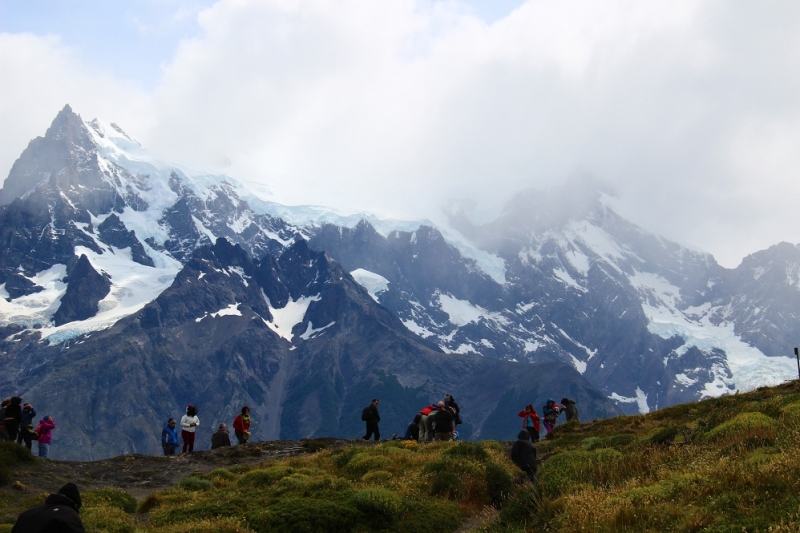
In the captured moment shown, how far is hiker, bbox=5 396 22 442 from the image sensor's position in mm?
38781

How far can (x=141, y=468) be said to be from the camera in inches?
1497

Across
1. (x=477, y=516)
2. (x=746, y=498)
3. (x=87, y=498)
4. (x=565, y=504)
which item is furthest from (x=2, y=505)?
(x=746, y=498)

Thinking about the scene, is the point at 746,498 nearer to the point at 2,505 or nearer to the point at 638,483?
the point at 638,483

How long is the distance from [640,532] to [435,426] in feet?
84.0

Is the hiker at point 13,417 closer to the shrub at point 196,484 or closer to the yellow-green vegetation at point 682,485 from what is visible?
the shrub at point 196,484

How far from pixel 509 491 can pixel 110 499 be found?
13.5m

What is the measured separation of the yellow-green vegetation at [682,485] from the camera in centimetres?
1437

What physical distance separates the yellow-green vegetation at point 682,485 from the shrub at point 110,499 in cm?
1378

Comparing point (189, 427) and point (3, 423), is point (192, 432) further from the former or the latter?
point (3, 423)

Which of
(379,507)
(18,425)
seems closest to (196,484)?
(379,507)

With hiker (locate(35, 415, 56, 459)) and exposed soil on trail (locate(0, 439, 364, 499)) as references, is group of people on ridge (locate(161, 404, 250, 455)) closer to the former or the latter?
exposed soil on trail (locate(0, 439, 364, 499))

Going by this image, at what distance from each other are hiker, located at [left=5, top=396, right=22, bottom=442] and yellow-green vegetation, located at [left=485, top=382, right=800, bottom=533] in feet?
90.7

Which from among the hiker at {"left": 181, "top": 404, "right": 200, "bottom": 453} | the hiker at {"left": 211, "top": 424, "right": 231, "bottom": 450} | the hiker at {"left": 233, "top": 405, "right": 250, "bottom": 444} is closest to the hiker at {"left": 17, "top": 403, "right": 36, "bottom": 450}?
the hiker at {"left": 181, "top": 404, "right": 200, "bottom": 453}

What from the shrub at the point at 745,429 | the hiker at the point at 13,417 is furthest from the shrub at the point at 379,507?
the hiker at the point at 13,417
